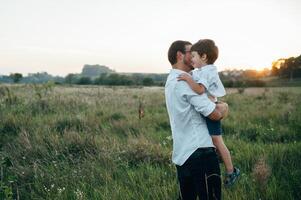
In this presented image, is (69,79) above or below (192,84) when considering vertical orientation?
below

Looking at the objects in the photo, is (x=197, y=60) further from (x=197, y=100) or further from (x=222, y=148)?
(x=222, y=148)

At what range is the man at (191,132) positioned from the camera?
2.56m

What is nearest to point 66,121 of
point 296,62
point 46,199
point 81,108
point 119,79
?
point 81,108

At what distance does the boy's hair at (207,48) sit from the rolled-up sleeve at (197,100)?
0.35m

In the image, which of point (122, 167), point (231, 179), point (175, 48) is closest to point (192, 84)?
Answer: point (175, 48)

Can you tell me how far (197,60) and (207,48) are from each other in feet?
0.45

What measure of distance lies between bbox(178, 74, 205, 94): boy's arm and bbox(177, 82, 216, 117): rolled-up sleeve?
3cm

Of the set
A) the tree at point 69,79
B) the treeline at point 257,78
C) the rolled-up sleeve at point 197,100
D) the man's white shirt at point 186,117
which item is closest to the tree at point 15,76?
the treeline at point 257,78

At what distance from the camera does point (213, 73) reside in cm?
271

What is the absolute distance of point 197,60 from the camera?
2.71 metres

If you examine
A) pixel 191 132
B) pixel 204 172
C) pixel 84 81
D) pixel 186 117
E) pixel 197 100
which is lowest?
pixel 84 81

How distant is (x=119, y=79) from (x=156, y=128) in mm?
74983

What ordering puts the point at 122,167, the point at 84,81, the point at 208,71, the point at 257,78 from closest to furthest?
the point at 208,71
the point at 122,167
the point at 257,78
the point at 84,81

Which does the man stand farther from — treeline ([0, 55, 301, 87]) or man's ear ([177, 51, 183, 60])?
treeline ([0, 55, 301, 87])
